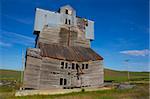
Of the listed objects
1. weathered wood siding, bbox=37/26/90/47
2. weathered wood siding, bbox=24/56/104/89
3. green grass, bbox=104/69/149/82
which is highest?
weathered wood siding, bbox=37/26/90/47

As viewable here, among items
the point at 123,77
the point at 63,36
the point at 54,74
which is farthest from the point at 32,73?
the point at 123,77

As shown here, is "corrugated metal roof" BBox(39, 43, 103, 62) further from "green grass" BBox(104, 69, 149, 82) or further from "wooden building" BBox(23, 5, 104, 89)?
"green grass" BBox(104, 69, 149, 82)

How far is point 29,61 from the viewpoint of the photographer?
89.8 ft

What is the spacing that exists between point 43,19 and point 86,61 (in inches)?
411

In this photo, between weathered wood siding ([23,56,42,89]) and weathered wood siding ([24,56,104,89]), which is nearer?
weathered wood siding ([23,56,42,89])

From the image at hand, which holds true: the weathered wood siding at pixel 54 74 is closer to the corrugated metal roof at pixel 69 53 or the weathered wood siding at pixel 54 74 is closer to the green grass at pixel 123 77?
the corrugated metal roof at pixel 69 53

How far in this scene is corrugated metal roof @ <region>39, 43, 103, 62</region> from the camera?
3012cm

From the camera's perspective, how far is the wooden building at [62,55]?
27.8m

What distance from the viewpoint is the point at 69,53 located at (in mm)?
32719

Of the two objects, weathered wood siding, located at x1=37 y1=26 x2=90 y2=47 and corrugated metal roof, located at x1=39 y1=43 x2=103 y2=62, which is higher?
weathered wood siding, located at x1=37 y1=26 x2=90 y2=47

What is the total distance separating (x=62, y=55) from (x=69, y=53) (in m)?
1.92

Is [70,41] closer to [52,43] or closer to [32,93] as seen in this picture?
[52,43]

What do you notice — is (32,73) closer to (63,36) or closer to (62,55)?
(62,55)

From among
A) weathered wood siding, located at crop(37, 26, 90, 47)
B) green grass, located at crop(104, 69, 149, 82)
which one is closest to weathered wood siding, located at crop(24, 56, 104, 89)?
weathered wood siding, located at crop(37, 26, 90, 47)
